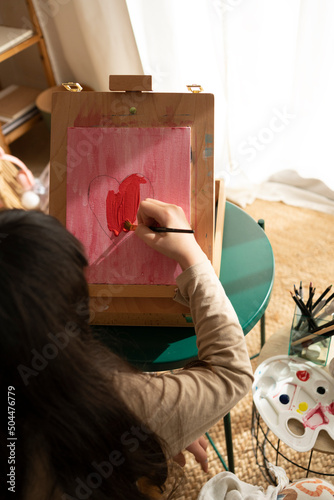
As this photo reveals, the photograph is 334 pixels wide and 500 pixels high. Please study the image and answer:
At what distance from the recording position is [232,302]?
38.5 inches

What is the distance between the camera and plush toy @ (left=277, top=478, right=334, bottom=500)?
851mm

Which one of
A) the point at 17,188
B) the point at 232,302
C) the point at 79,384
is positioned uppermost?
the point at 79,384

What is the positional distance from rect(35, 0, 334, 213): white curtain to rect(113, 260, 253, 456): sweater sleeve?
1.19 metres

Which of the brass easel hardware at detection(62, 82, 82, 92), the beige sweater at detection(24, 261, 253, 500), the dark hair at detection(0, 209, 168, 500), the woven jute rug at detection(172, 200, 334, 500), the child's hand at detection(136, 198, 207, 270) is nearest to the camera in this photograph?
the dark hair at detection(0, 209, 168, 500)

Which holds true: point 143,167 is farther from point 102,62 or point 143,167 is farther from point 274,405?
point 102,62

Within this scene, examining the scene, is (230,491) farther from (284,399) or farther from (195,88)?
(195,88)

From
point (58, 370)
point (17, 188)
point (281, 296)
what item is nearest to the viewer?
point (58, 370)

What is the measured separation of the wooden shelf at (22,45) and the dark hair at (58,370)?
1611mm

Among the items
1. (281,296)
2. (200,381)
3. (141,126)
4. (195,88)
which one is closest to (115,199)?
(141,126)

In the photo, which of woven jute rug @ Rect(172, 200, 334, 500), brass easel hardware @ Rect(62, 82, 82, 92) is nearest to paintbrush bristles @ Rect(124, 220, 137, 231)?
brass easel hardware @ Rect(62, 82, 82, 92)

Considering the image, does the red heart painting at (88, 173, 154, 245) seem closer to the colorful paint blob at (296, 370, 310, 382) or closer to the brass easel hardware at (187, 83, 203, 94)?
the brass easel hardware at (187, 83, 203, 94)

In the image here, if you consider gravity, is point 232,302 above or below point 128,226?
below

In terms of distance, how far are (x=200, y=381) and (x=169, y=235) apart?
272 mm

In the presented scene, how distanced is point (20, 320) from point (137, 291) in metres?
0.41
